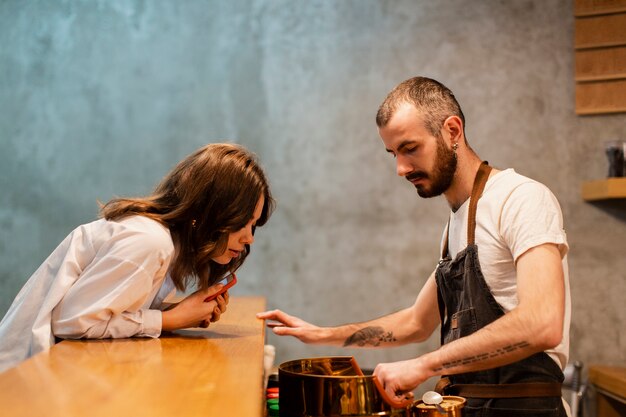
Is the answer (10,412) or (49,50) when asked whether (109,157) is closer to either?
(49,50)

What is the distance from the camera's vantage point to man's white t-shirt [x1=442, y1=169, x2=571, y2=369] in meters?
1.69

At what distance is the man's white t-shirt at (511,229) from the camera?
169cm

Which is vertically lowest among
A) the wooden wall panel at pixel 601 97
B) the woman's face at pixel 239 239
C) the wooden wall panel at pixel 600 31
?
the woman's face at pixel 239 239

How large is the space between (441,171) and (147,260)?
0.85 meters

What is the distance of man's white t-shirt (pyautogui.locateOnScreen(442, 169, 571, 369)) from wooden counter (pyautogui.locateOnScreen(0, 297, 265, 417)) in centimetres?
63

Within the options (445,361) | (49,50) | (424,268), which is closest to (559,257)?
(445,361)

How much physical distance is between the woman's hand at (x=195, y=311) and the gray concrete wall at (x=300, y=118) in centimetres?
250

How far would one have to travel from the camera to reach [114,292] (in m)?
1.85

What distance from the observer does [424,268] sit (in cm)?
459

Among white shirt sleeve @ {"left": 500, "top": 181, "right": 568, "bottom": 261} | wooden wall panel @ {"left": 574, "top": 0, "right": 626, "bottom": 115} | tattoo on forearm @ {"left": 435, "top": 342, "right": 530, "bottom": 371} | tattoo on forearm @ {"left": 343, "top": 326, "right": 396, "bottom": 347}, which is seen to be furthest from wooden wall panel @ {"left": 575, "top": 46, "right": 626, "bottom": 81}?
tattoo on forearm @ {"left": 435, "top": 342, "right": 530, "bottom": 371}

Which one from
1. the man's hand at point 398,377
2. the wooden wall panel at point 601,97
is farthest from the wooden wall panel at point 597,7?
the man's hand at point 398,377

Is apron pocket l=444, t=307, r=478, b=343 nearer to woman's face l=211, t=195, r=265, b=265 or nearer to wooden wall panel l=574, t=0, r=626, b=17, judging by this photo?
woman's face l=211, t=195, r=265, b=265

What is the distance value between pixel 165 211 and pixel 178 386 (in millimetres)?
997

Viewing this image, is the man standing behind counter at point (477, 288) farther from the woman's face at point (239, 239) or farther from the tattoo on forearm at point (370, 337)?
the woman's face at point (239, 239)
